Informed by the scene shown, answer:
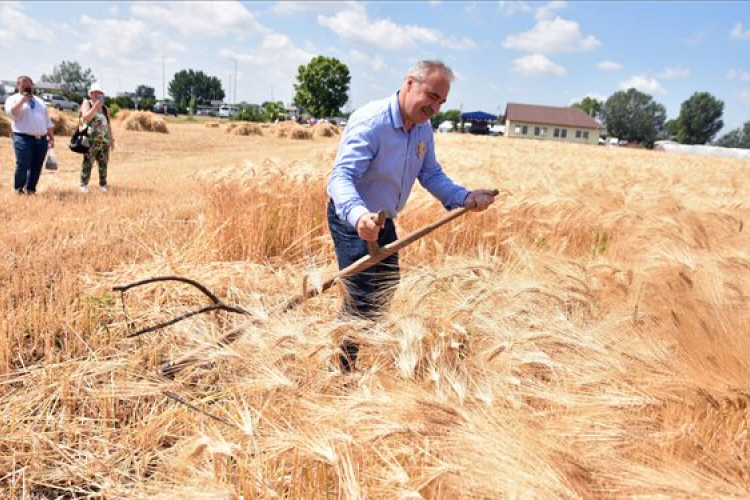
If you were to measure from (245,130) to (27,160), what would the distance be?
984 inches

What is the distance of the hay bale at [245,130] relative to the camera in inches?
1201

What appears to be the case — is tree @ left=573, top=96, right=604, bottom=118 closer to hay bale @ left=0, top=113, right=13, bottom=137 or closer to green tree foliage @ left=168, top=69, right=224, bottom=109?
green tree foliage @ left=168, top=69, right=224, bottom=109

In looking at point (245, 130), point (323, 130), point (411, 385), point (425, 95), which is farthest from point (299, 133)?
point (411, 385)

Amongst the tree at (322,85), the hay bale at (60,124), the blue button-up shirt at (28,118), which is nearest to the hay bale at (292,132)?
the hay bale at (60,124)

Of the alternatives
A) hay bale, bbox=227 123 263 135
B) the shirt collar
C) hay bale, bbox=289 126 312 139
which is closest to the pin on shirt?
the shirt collar

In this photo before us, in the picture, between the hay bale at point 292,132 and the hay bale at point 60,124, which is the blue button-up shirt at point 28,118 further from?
the hay bale at point 292,132

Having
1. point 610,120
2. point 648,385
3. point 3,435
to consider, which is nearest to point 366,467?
point 648,385

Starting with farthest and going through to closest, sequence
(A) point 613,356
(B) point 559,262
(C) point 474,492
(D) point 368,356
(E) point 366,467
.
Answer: (B) point 559,262 → (D) point 368,356 → (A) point 613,356 → (E) point 366,467 → (C) point 474,492

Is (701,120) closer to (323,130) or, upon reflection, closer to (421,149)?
(323,130)

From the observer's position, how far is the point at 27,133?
22.7ft

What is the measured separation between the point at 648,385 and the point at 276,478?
1010 mm

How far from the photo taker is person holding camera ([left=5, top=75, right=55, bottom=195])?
6.81m

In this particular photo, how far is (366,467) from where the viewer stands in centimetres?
132

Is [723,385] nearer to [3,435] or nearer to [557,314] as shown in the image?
[557,314]
